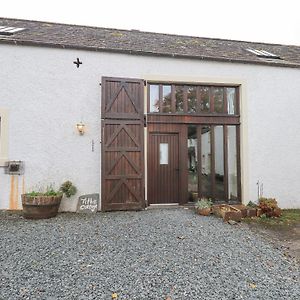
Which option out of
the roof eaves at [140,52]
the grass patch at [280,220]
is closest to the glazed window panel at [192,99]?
the roof eaves at [140,52]

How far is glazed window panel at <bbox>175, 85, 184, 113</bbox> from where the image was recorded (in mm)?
6895

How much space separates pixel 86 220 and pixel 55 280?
2641 mm

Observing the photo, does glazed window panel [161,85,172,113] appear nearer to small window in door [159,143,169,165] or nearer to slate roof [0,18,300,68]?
slate roof [0,18,300,68]

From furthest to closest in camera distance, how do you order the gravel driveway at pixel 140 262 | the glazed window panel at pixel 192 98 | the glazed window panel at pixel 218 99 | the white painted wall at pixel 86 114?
the glazed window panel at pixel 218 99 → the glazed window panel at pixel 192 98 → the white painted wall at pixel 86 114 → the gravel driveway at pixel 140 262

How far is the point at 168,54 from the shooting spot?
667 centimetres

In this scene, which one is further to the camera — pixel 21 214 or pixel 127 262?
pixel 21 214

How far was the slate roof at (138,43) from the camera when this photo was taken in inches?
253

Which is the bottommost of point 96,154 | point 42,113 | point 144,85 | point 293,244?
point 293,244

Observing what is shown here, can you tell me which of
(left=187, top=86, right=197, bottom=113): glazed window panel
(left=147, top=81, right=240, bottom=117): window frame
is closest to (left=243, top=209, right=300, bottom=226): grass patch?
(left=147, top=81, right=240, bottom=117): window frame

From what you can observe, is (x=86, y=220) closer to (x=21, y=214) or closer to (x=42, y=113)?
(x=21, y=214)

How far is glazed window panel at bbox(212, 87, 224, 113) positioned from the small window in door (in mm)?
1983

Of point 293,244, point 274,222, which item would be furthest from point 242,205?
point 293,244

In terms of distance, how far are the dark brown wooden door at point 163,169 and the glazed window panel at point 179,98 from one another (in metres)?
0.84

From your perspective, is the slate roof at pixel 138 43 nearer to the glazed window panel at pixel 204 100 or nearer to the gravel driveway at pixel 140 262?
the glazed window panel at pixel 204 100
